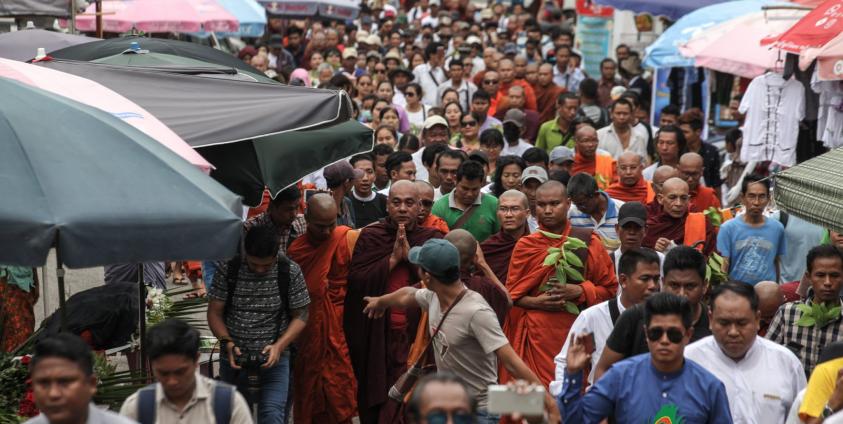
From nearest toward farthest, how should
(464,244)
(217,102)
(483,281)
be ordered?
1. (217,102)
2. (464,244)
3. (483,281)

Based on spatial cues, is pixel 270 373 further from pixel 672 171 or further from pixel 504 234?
pixel 672 171

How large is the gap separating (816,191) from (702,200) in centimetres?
448

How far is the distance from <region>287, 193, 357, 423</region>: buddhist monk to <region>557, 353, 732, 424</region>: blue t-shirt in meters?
3.26

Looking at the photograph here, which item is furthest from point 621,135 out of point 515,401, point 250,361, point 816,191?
point 515,401

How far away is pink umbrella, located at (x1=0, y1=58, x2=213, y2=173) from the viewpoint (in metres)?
6.59

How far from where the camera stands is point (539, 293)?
8.32 meters

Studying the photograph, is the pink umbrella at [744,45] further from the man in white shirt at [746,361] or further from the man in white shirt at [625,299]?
the man in white shirt at [746,361]

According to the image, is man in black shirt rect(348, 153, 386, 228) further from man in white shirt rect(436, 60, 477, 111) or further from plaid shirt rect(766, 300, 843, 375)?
man in white shirt rect(436, 60, 477, 111)

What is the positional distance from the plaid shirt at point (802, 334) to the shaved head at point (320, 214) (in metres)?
2.67

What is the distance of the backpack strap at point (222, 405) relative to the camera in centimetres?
545

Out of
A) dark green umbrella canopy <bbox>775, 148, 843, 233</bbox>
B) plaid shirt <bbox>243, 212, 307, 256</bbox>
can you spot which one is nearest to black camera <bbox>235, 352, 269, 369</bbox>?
plaid shirt <bbox>243, 212, 307, 256</bbox>

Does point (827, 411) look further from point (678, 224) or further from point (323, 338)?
point (678, 224)

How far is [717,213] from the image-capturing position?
405 inches

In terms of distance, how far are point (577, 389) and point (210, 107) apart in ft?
9.64
